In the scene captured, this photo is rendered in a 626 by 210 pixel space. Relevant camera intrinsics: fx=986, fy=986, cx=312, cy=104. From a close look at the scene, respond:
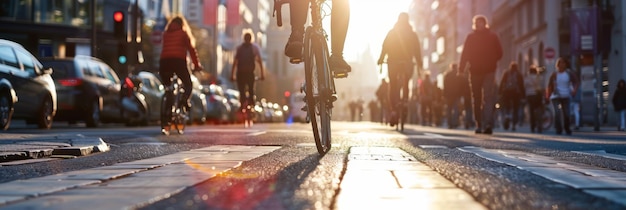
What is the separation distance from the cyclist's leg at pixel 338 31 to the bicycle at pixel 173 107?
5948 mm

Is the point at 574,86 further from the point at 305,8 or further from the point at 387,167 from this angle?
the point at 387,167

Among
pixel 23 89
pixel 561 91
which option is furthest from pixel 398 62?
pixel 23 89

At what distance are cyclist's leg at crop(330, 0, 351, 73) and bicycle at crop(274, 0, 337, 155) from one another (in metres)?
0.28

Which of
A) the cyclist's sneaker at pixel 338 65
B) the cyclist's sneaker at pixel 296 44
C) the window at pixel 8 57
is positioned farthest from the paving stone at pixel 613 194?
the window at pixel 8 57

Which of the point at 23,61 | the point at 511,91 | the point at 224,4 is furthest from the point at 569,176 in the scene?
the point at 224,4

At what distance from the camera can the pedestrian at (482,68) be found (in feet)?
54.5

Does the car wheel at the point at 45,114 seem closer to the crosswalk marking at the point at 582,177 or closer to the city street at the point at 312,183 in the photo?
the city street at the point at 312,183

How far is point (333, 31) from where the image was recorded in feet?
25.0

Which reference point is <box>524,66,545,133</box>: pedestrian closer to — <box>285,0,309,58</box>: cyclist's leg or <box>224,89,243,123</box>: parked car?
<box>224,89,243,123</box>: parked car

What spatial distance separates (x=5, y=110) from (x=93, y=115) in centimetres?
478

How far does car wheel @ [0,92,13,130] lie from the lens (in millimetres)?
15062

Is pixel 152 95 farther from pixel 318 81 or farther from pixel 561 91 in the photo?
pixel 318 81

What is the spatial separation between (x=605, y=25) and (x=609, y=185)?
3637 centimetres

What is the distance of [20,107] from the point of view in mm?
16250
